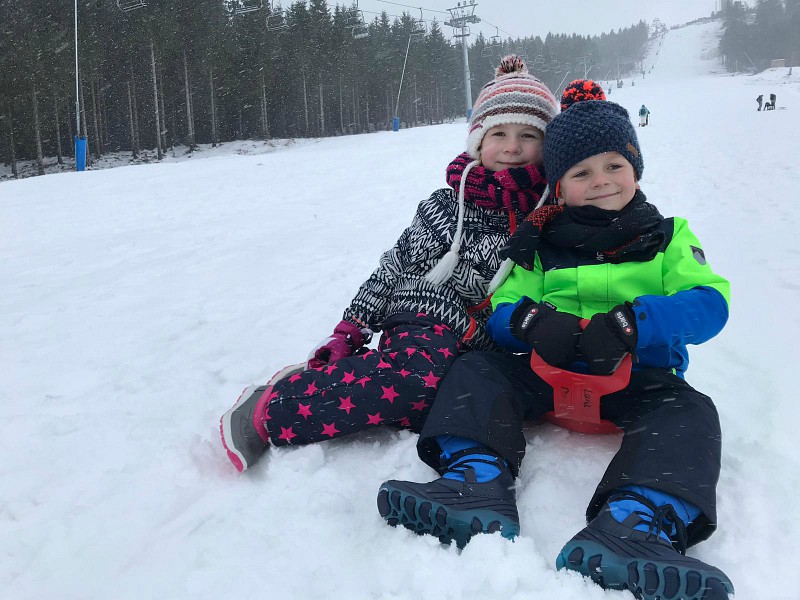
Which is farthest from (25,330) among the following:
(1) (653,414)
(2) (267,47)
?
(2) (267,47)

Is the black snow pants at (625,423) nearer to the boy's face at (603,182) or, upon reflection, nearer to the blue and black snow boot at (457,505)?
the blue and black snow boot at (457,505)

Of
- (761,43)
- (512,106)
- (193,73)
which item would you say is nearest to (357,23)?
(193,73)

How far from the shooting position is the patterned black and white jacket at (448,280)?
2072mm

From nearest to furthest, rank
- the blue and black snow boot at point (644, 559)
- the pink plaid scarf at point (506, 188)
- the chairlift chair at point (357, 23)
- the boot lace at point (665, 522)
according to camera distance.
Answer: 1. the blue and black snow boot at point (644, 559)
2. the boot lace at point (665, 522)
3. the pink plaid scarf at point (506, 188)
4. the chairlift chair at point (357, 23)

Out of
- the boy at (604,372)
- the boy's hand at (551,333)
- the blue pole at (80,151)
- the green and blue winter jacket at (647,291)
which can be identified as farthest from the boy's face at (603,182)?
the blue pole at (80,151)

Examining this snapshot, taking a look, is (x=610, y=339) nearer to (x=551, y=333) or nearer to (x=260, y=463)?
(x=551, y=333)

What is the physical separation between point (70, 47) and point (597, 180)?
2854cm

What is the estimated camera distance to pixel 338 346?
6.86 feet

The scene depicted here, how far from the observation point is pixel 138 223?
6.67 m

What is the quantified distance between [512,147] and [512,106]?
0.18 metres

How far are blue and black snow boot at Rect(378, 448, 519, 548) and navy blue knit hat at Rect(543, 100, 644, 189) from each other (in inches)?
40.1

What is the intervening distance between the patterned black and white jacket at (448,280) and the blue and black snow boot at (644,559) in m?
0.90

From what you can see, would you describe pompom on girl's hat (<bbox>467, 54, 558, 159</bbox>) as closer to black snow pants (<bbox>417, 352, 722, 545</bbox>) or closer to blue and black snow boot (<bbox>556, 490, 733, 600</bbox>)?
black snow pants (<bbox>417, 352, 722, 545</bbox>)

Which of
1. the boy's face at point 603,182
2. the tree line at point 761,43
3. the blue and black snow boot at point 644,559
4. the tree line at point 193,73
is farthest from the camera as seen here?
the tree line at point 761,43
